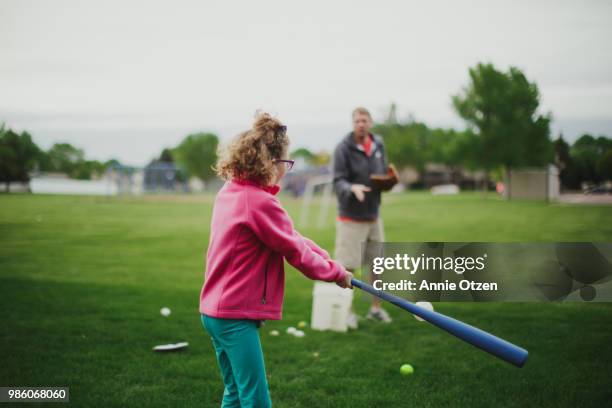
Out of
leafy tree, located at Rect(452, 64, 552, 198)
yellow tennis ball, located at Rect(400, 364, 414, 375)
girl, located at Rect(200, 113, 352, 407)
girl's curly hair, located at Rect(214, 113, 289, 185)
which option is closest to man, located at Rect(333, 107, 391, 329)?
yellow tennis ball, located at Rect(400, 364, 414, 375)

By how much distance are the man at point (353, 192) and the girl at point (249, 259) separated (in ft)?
11.5

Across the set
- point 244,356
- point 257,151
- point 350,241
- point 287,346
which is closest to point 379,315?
point 350,241

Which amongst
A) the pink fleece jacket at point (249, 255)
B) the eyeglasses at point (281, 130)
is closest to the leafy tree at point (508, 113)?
the eyeglasses at point (281, 130)

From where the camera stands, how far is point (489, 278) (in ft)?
15.7

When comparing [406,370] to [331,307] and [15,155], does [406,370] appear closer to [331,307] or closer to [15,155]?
[331,307]

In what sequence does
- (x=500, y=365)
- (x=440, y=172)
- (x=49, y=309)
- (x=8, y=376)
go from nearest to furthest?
(x=8, y=376) → (x=500, y=365) → (x=49, y=309) → (x=440, y=172)

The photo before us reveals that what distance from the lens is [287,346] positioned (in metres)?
5.58

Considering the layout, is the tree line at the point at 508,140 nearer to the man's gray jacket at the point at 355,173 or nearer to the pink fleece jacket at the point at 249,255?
the man's gray jacket at the point at 355,173

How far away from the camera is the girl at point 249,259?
108 inches

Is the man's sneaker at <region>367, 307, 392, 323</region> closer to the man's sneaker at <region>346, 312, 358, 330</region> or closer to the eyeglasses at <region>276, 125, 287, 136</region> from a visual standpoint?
the man's sneaker at <region>346, 312, 358, 330</region>

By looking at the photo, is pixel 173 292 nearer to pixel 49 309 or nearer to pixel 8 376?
pixel 49 309

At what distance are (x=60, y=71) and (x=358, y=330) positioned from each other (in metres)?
6.56

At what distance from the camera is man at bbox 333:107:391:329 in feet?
20.8

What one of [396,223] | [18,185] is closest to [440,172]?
[396,223]
